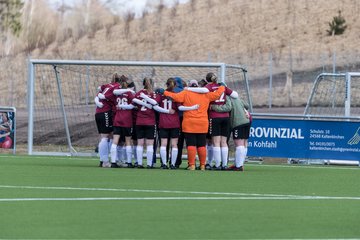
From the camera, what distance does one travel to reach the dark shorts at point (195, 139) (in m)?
26.9

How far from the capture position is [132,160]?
29.3 metres

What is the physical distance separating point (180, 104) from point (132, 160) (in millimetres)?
2939

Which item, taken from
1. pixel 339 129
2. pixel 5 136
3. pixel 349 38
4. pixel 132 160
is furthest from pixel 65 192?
pixel 349 38

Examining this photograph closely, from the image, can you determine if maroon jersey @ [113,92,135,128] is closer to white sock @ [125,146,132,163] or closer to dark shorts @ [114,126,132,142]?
dark shorts @ [114,126,132,142]

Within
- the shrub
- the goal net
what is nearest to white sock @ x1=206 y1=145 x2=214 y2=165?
the goal net

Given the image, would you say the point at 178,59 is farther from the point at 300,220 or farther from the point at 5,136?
the point at 300,220

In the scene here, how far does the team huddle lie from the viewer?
2670cm

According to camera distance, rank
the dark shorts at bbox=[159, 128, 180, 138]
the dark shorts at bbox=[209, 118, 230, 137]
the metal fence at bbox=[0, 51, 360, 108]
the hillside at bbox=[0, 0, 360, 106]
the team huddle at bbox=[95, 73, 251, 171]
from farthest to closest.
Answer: the hillside at bbox=[0, 0, 360, 106]
the metal fence at bbox=[0, 51, 360, 108]
the dark shorts at bbox=[159, 128, 180, 138]
the dark shorts at bbox=[209, 118, 230, 137]
the team huddle at bbox=[95, 73, 251, 171]

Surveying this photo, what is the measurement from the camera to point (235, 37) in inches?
3036

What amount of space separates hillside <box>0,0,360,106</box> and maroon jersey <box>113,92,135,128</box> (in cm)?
3758

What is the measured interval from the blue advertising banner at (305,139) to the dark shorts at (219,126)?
15.3 feet

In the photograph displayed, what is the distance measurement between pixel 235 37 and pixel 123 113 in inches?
1978

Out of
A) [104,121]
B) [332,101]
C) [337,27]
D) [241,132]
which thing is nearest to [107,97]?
[104,121]

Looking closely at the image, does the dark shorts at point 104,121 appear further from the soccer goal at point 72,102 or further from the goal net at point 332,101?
the goal net at point 332,101
